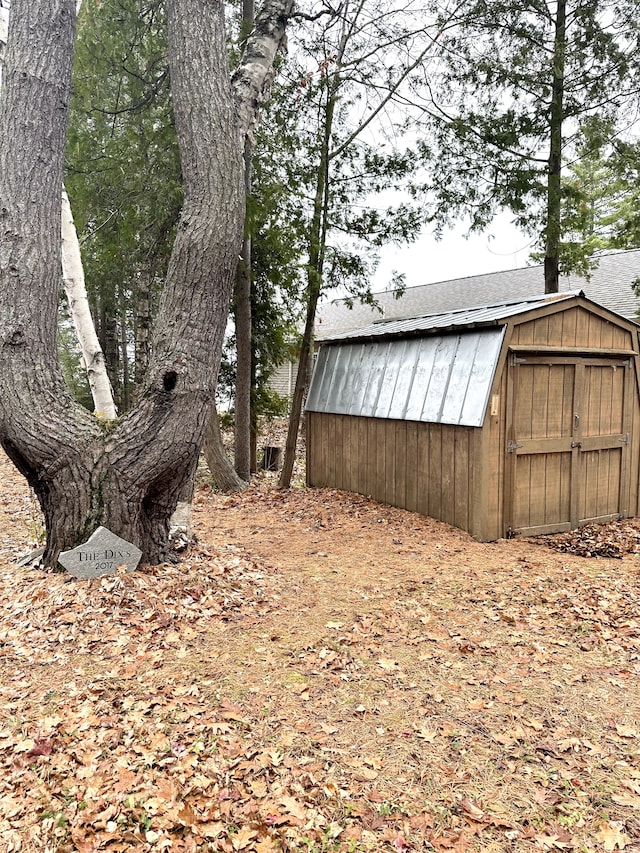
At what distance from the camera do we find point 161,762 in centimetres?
234

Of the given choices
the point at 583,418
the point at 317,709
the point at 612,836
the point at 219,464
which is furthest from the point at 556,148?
the point at 612,836

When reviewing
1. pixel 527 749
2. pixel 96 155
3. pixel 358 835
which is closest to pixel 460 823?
pixel 358 835

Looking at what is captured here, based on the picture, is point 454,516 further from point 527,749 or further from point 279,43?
point 279,43

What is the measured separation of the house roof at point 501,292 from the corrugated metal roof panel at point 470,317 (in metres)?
2.63

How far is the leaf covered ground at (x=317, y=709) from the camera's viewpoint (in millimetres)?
2123

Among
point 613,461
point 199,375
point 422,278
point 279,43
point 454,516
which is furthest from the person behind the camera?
point 422,278

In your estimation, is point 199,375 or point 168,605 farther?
point 199,375

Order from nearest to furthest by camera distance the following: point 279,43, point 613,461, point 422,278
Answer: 1. point 279,43
2. point 613,461
3. point 422,278

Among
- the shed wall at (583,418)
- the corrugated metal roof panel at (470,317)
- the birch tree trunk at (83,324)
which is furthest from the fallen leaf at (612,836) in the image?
the birch tree trunk at (83,324)

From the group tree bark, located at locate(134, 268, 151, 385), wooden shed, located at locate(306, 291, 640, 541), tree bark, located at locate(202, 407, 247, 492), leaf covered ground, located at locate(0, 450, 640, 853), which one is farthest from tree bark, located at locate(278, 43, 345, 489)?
leaf covered ground, located at locate(0, 450, 640, 853)

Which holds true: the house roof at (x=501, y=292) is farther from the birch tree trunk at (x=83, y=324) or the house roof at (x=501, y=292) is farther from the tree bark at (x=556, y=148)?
the birch tree trunk at (x=83, y=324)

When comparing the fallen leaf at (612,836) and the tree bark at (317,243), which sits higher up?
the tree bark at (317,243)

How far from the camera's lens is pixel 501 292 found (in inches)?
581

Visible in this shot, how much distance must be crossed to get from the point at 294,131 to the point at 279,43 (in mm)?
2575
